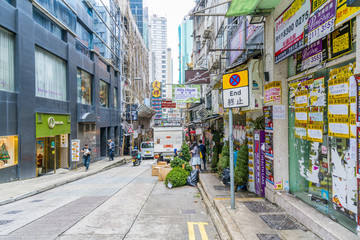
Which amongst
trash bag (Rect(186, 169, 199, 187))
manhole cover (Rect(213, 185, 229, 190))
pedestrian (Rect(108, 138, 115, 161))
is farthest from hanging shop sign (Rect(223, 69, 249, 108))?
pedestrian (Rect(108, 138, 115, 161))

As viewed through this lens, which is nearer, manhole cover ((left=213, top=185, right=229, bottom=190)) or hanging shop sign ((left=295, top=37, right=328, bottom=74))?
hanging shop sign ((left=295, top=37, right=328, bottom=74))

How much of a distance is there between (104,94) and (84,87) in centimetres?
638

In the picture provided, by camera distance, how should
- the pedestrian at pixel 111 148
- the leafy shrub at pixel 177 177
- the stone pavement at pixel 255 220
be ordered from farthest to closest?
the pedestrian at pixel 111 148 < the leafy shrub at pixel 177 177 < the stone pavement at pixel 255 220

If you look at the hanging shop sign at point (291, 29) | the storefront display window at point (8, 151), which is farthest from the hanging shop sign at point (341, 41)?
the storefront display window at point (8, 151)

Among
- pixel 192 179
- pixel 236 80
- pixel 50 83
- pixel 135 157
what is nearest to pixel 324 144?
pixel 236 80

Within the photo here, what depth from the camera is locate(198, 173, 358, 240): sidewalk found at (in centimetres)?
465

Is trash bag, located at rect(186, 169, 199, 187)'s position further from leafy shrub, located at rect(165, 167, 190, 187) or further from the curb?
the curb

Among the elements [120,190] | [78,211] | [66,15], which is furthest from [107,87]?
[78,211]

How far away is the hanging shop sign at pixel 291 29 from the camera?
535 cm

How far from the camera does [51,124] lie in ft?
53.0

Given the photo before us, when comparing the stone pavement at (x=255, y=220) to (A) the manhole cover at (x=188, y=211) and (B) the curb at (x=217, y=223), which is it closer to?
(B) the curb at (x=217, y=223)

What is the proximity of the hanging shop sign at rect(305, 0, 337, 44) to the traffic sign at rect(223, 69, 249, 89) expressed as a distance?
5.04 ft

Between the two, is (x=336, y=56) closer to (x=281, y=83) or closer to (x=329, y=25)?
(x=329, y=25)

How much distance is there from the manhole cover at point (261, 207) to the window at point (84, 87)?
18.2 m
